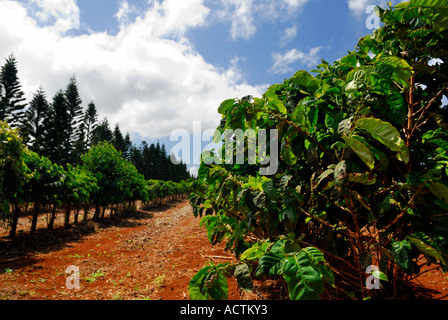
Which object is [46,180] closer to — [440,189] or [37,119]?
[440,189]

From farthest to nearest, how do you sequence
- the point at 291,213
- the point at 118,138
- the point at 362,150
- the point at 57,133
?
1. the point at 118,138
2. the point at 57,133
3. the point at 291,213
4. the point at 362,150

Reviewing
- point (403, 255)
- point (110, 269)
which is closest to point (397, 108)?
point (403, 255)

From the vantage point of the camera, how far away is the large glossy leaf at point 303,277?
112cm

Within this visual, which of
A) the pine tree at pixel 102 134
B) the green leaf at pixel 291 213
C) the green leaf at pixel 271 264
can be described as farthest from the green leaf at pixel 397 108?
the pine tree at pixel 102 134

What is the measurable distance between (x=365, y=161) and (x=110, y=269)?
302 inches

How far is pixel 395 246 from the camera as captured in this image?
144 cm

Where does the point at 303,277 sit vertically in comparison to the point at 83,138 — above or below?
below

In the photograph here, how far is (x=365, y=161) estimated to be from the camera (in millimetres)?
1272

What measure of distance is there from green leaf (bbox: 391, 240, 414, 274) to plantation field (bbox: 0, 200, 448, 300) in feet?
5.42

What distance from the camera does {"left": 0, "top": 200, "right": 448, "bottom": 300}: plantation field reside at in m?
4.47

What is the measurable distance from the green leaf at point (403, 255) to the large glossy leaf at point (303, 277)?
531 millimetres
